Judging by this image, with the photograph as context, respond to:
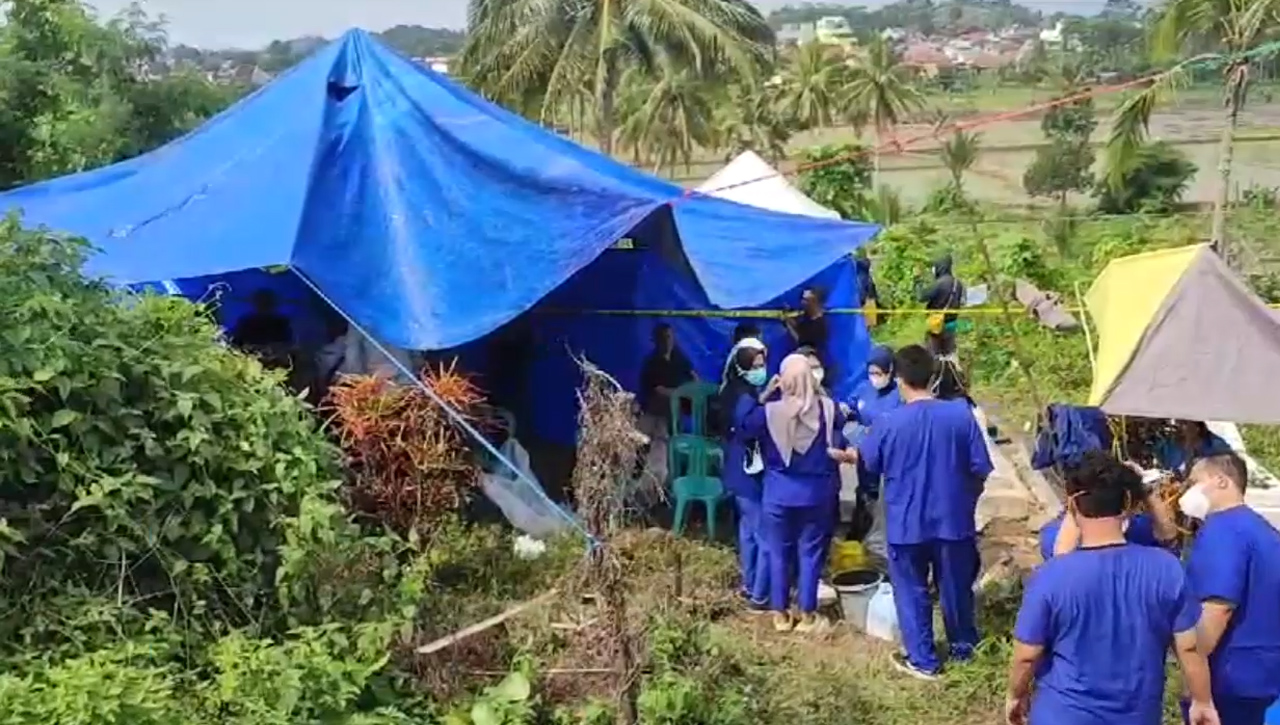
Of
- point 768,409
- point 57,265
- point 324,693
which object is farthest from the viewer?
point 768,409

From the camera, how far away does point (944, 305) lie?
1023 cm

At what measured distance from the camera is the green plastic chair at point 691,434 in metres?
7.75

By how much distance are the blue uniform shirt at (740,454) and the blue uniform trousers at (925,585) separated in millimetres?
930

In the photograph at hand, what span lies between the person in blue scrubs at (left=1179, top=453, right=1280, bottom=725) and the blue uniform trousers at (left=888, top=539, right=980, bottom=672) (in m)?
1.75

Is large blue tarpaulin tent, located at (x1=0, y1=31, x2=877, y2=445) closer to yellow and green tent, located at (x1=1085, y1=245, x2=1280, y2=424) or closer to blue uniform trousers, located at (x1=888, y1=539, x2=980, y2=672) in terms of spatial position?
blue uniform trousers, located at (x1=888, y1=539, x2=980, y2=672)

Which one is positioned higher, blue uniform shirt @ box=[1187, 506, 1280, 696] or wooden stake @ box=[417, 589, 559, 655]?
blue uniform shirt @ box=[1187, 506, 1280, 696]

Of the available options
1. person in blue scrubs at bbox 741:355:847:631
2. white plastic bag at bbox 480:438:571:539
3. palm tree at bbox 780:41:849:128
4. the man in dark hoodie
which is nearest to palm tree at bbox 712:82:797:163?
palm tree at bbox 780:41:849:128

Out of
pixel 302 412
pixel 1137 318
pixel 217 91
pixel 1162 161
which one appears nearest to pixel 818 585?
pixel 1137 318

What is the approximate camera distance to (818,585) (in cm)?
658

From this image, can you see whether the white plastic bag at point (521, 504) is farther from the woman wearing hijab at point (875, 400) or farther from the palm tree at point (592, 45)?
the palm tree at point (592, 45)

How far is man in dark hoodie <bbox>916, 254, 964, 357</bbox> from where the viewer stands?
30.5 feet

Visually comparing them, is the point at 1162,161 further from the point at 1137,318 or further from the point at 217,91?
the point at 1137,318

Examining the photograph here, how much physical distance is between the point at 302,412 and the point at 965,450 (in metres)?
2.76

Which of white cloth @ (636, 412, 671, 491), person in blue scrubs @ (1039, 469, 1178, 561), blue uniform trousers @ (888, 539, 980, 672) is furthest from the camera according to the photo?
white cloth @ (636, 412, 671, 491)
